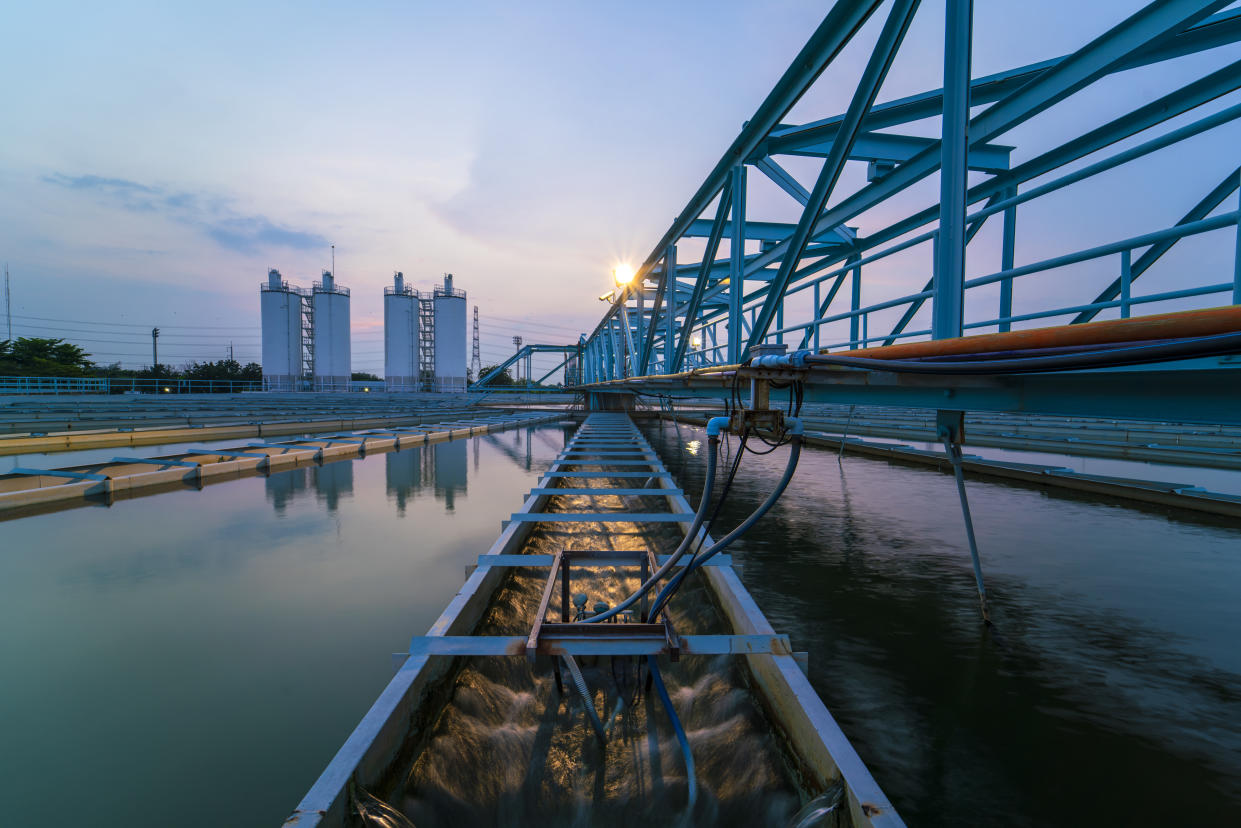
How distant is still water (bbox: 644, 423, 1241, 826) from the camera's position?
2094mm

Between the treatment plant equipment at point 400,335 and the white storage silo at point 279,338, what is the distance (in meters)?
7.12

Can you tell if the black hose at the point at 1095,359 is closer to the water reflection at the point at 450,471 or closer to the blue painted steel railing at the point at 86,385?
the water reflection at the point at 450,471

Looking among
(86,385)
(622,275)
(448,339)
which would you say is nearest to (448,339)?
(448,339)

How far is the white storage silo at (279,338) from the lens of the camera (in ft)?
144

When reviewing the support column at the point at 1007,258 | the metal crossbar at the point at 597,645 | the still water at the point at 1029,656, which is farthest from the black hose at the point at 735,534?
the support column at the point at 1007,258

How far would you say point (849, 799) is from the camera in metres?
1.60

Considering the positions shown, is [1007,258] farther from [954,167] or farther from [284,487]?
[284,487]

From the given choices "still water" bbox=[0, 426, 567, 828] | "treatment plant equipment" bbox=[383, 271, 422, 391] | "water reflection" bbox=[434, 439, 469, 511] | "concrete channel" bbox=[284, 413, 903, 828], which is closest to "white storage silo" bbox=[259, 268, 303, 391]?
"treatment plant equipment" bbox=[383, 271, 422, 391]

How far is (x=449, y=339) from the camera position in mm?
46406

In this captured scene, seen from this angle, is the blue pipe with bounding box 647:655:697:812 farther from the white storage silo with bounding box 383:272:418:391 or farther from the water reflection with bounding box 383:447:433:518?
the white storage silo with bounding box 383:272:418:391

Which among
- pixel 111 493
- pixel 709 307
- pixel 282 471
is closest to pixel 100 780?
pixel 111 493

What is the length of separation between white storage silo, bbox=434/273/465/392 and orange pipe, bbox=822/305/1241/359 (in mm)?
47105

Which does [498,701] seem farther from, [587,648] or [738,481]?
[738,481]

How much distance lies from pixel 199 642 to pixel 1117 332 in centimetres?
457
